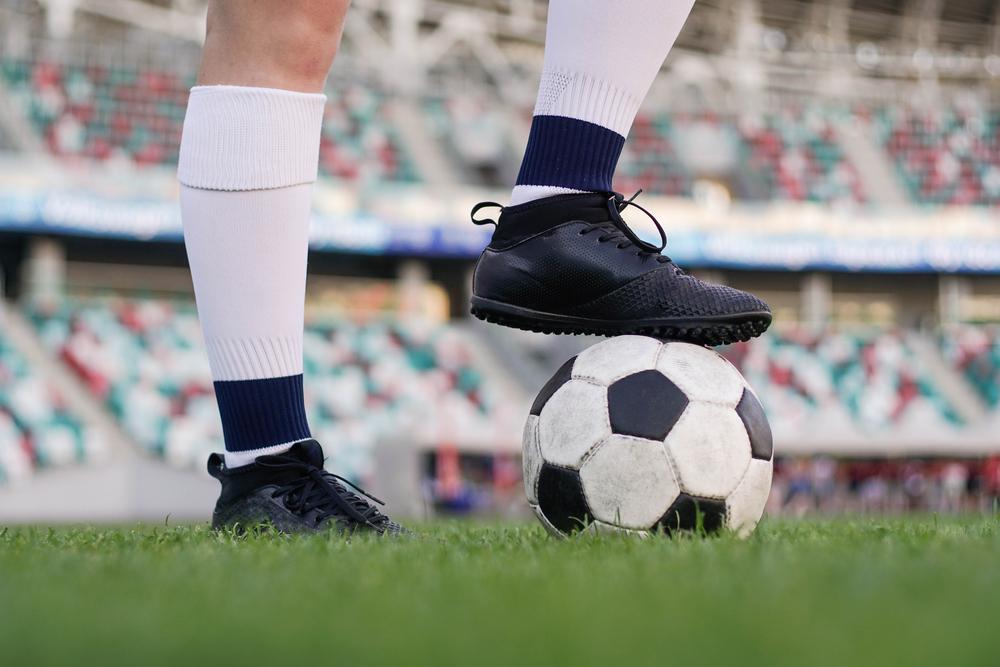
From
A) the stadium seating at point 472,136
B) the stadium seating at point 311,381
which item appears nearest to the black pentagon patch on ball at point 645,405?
the stadium seating at point 311,381

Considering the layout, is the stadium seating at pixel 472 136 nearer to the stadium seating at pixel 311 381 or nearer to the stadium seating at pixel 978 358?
the stadium seating at pixel 311 381

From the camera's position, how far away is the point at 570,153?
6.15 feet

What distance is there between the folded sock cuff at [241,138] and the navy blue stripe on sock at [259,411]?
32 centimetres

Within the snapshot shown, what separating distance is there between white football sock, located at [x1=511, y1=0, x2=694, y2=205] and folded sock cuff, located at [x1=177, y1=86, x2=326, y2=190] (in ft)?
1.30

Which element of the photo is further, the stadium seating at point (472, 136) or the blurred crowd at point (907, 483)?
the stadium seating at point (472, 136)

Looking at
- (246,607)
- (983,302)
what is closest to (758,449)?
(246,607)

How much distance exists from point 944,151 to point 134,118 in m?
12.0

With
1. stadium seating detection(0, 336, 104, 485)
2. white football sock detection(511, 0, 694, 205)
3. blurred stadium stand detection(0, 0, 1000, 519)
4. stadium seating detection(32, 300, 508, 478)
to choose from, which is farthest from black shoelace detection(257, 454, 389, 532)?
stadium seating detection(0, 336, 104, 485)

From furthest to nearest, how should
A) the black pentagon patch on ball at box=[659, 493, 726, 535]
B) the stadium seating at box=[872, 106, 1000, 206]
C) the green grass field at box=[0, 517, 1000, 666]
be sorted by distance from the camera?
the stadium seating at box=[872, 106, 1000, 206]
the black pentagon patch on ball at box=[659, 493, 726, 535]
the green grass field at box=[0, 517, 1000, 666]

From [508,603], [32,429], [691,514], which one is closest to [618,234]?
[691,514]

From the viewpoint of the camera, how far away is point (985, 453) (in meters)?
13.1

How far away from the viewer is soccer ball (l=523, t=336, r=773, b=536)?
1740 millimetres

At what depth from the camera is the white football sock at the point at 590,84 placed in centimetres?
179

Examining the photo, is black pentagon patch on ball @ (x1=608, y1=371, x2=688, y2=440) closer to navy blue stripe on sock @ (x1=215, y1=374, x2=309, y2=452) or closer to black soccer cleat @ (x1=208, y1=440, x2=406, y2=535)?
black soccer cleat @ (x1=208, y1=440, x2=406, y2=535)
